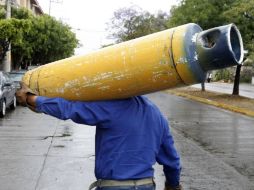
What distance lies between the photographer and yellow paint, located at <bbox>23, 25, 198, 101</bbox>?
3.04m

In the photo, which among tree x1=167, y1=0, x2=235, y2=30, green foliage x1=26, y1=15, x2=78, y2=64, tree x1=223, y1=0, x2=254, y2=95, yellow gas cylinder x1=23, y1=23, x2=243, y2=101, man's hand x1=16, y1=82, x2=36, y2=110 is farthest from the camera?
green foliage x1=26, y1=15, x2=78, y2=64

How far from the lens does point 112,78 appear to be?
313cm

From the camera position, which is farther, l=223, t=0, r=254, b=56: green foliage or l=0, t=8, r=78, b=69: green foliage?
l=0, t=8, r=78, b=69: green foliage

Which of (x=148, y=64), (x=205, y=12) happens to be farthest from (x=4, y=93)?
(x=148, y=64)

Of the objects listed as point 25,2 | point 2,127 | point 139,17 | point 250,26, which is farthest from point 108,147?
point 25,2

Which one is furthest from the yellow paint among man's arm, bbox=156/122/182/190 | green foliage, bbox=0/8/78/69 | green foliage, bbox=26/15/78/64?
green foliage, bbox=26/15/78/64

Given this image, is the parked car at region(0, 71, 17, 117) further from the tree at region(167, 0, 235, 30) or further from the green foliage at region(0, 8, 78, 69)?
the tree at region(167, 0, 235, 30)

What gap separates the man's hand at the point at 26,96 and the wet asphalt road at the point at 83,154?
154 inches

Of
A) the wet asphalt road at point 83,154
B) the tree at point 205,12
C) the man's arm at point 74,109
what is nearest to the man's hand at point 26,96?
the man's arm at point 74,109

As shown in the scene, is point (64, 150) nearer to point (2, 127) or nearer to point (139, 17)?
point (2, 127)

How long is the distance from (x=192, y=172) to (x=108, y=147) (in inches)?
212

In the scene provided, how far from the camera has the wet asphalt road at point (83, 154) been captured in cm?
761

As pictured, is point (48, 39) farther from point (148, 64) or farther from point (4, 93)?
point (148, 64)

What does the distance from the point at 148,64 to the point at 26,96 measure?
0.82m
